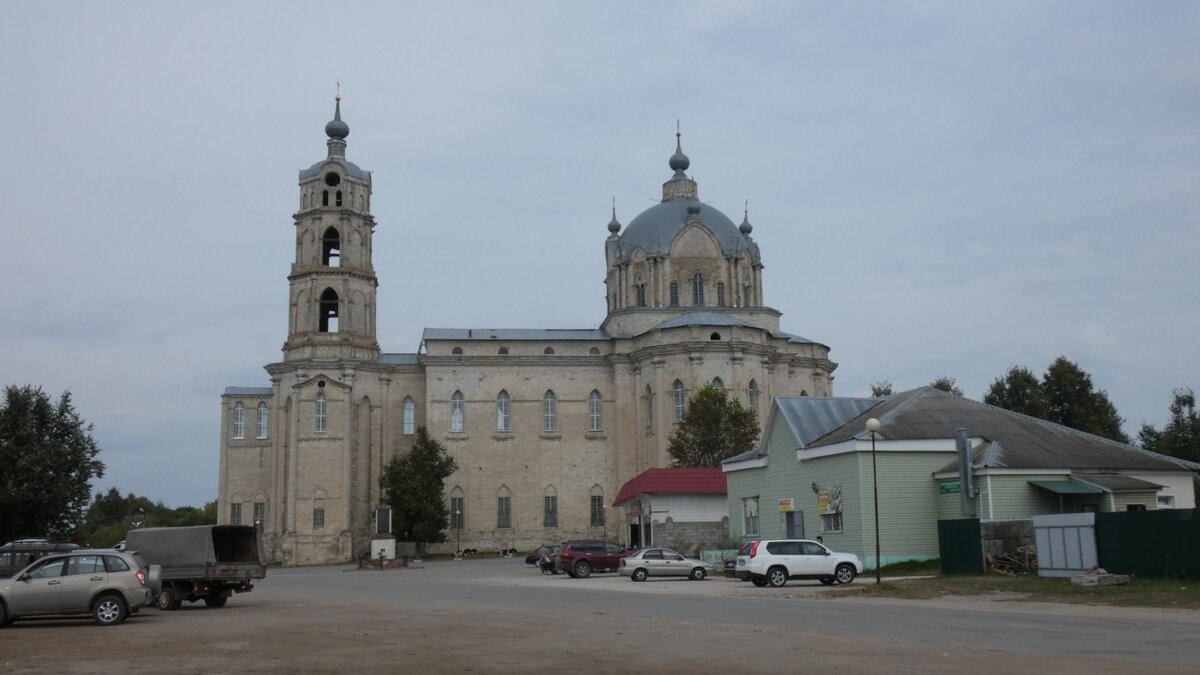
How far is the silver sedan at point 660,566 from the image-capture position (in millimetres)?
37031

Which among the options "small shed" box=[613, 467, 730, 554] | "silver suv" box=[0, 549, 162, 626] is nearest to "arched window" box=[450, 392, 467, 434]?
"small shed" box=[613, 467, 730, 554]

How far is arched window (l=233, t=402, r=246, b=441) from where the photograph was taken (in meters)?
74.6

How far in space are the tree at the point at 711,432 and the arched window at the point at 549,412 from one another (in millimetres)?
14713

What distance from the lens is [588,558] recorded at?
40750mm

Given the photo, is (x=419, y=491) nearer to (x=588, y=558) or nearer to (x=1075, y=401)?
(x=588, y=558)

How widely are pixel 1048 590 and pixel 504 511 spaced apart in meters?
50.2

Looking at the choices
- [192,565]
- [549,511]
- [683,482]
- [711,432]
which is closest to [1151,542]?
[192,565]

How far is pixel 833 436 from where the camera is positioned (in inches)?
1453

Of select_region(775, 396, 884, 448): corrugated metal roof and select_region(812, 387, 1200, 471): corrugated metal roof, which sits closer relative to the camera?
select_region(812, 387, 1200, 471): corrugated metal roof

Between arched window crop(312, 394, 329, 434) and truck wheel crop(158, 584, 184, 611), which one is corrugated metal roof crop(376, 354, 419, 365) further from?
truck wheel crop(158, 584, 184, 611)

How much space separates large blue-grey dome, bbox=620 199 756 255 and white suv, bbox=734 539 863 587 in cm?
4658

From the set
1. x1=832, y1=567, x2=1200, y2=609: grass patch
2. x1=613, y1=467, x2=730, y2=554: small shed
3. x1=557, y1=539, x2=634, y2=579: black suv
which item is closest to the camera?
x1=832, y1=567, x2=1200, y2=609: grass patch

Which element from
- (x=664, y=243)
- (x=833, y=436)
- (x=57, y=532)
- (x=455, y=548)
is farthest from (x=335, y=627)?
(x=664, y=243)

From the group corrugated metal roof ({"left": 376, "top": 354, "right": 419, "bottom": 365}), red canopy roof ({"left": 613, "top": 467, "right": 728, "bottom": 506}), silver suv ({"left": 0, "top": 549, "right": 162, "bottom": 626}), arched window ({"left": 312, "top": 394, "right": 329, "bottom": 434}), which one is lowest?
silver suv ({"left": 0, "top": 549, "right": 162, "bottom": 626})
